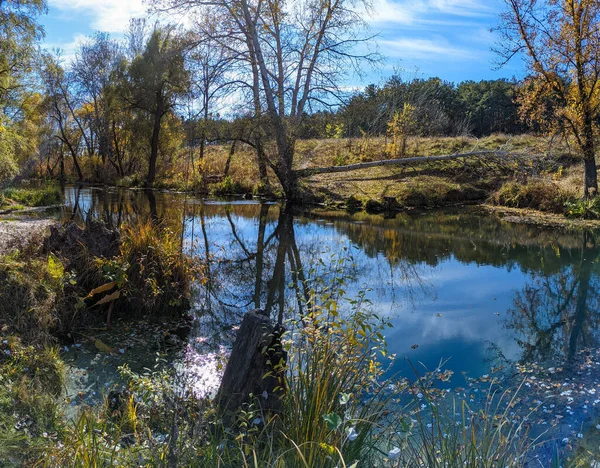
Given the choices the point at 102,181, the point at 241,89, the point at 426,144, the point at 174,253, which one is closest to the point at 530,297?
the point at 174,253

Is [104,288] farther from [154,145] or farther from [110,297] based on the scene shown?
[154,145]

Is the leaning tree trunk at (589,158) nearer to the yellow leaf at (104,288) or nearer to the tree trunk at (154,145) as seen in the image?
the yellow leaf at (104,288)

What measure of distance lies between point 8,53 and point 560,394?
20833 millimetres

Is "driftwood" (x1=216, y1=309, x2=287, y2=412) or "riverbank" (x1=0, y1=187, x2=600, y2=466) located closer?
"riverbank" (x1=0, y1=187, x2=600, y2=466)

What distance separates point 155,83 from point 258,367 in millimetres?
31745

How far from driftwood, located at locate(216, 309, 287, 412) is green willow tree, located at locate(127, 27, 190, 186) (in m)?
30.1

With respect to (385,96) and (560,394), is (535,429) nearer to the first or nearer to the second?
(560,394)

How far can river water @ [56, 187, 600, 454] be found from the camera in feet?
17.7

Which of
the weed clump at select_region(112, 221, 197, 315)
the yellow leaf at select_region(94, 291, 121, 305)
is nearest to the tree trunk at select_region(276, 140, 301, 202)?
the weed clump at select_region(112, 221, 197, 315)

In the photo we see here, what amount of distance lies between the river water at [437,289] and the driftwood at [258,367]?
2.93 feet

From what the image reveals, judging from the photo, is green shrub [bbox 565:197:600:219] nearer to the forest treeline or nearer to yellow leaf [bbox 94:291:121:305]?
the forest treeline

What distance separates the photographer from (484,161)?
2353 cm

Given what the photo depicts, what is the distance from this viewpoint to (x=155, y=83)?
31828 mm

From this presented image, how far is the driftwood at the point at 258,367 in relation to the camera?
3402 millimetres
